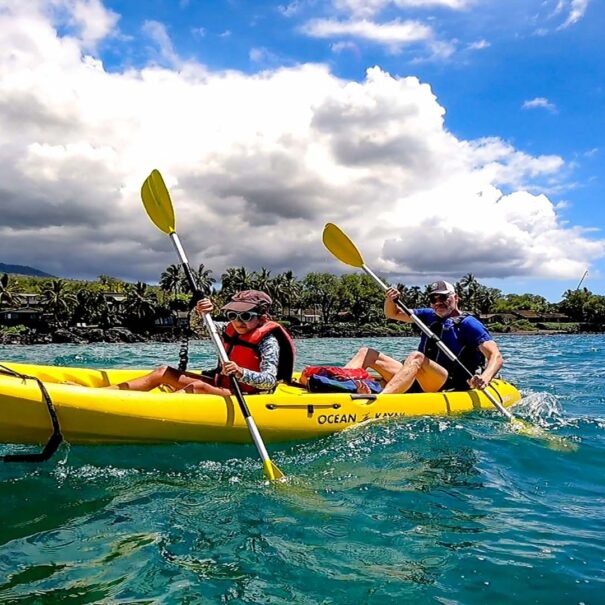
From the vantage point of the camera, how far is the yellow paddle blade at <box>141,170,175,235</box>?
259 inches

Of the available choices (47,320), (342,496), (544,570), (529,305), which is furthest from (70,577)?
(529,305)

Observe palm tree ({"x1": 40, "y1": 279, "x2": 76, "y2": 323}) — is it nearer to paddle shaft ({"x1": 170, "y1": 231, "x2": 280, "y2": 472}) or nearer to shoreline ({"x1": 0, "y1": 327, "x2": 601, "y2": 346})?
shoreline ({"x1": 0, "y1": 327, "x2": 601, "y2": 346})

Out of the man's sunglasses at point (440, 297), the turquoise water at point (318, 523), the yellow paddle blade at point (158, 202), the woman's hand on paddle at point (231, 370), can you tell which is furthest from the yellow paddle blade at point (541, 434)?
the yellow paddle blade at point (158, 202)

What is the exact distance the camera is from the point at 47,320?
63.9 meters

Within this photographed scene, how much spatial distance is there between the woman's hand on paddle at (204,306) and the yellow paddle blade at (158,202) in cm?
160

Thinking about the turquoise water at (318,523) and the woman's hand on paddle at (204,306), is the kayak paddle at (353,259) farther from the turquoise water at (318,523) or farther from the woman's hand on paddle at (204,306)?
the woman's hand on paddle at (204,306)

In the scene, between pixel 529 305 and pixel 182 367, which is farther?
pixel 529 305

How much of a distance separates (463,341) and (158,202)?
12.9 ft

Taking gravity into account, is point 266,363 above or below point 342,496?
above

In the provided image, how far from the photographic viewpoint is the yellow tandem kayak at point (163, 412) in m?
4.21

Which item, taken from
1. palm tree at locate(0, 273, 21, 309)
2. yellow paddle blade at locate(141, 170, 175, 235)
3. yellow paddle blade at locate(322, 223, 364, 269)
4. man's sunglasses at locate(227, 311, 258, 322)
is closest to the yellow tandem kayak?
man's sunglasses at locate(227, 311, 258, 322)

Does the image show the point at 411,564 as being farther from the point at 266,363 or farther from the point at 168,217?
the point at 168,217

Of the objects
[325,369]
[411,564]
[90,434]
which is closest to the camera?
[411,564]

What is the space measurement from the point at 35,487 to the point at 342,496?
2176 millimetres
